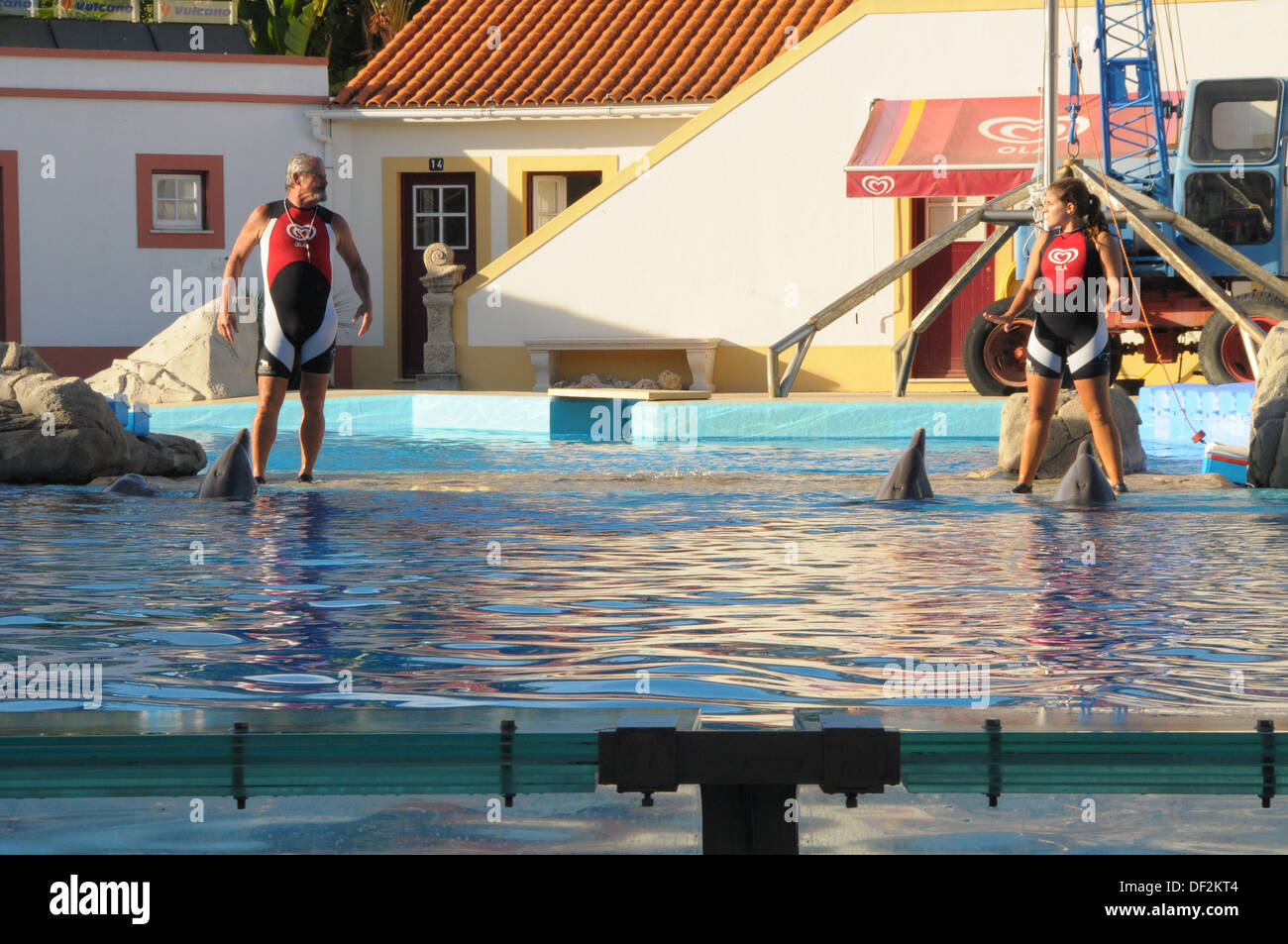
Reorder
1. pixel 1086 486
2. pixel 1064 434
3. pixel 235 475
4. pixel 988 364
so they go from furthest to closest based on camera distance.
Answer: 1. pixel 988 364
2. pixel 1064 434
3. pixel 235 475
4. pixel 1086 486

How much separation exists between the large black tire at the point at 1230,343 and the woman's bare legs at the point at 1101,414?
7.29 metres

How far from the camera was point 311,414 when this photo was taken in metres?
10.7

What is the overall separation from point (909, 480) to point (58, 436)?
17.0 ft

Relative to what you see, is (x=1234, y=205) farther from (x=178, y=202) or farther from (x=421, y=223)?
(x=178, y=202)

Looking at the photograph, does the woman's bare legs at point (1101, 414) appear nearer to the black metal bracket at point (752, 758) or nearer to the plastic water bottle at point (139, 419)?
the plastic water bottle at point (139, 419)

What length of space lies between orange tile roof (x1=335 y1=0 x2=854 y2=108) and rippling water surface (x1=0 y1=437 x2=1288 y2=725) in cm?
1357

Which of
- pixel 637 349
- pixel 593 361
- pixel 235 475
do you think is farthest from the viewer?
pixel 593 361

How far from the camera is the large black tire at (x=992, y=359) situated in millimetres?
17438

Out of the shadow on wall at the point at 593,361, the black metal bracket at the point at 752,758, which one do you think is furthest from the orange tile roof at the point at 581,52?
the black metal bracket at the point at 752,758

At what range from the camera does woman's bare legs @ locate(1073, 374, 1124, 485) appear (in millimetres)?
9773

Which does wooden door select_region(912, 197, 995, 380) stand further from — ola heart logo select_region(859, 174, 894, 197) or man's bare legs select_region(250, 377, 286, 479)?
man's bare legs select_region(250, 377, 286, 479)

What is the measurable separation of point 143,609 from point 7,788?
3107mm

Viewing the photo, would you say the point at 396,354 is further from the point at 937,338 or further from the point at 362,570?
the point at 362,570

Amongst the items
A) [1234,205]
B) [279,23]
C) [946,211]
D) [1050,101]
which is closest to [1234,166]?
[1234,205]
